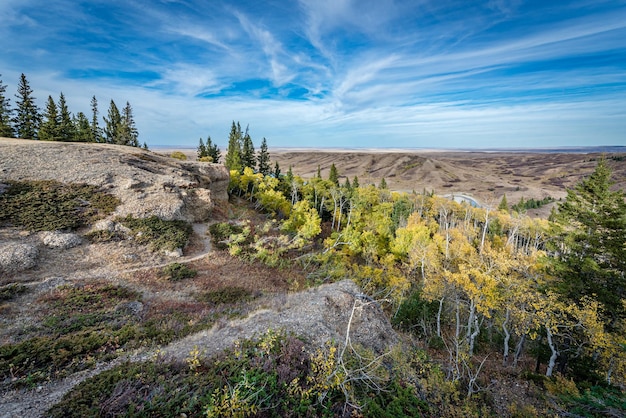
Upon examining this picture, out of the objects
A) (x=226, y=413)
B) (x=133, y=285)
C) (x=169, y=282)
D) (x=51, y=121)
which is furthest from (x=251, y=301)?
(x=51, y=121)

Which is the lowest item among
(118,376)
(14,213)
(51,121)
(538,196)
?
(538,196)

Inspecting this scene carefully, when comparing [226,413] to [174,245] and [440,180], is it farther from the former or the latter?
[440,180]

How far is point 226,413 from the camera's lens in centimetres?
746

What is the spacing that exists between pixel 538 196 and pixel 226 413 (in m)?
164

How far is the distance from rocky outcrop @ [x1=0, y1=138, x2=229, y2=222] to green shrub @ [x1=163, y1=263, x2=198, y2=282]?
8583 mm

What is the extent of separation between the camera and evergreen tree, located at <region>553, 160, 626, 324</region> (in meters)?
17.5

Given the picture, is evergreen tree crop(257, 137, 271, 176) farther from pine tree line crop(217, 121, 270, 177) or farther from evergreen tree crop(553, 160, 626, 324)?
evergreen tree crop(553, 160, 626, 324)

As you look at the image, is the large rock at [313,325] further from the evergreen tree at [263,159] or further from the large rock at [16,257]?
the evergreen tree at [263,159]

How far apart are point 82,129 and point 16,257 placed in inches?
2076

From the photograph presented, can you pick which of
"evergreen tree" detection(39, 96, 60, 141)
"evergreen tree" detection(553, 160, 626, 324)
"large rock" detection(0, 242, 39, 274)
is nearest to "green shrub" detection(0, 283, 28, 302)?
"large rock" detection(0, 242, 39, 274)

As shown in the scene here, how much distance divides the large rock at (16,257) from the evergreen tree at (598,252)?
3735 centimetres

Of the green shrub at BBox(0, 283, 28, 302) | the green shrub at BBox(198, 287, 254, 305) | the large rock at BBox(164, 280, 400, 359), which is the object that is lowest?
the green shrub at BBox(198, 287, 254, 305)

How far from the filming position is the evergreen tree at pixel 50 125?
49.4m

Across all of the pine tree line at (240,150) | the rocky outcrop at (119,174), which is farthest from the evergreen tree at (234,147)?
the rocky outcrop at (119,174)
